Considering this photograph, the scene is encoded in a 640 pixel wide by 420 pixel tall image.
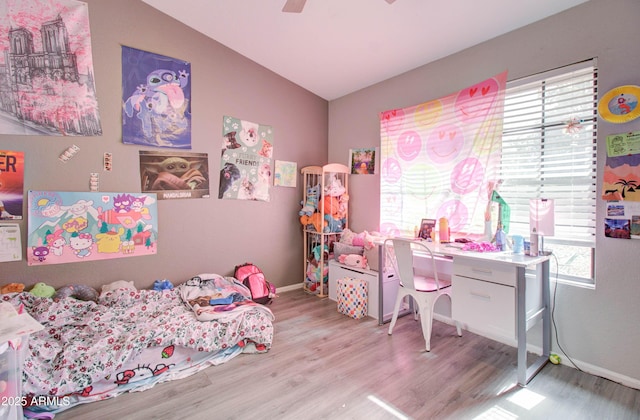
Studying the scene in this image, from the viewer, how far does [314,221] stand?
3684mm

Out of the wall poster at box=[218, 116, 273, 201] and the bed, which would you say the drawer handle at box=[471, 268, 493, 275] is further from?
the wall poster at box=[218, 116, 273, 201]

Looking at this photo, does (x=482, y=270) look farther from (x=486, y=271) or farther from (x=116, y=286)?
(x=116, y=286)

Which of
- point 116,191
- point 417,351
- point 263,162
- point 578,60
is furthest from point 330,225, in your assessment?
point 578,60

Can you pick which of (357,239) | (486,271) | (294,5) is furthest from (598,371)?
(294,5)

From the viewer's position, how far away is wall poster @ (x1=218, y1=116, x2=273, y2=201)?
3.30 m

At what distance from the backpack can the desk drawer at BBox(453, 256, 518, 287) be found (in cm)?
193

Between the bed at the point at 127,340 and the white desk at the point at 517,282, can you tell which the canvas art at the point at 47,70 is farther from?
the white desk at the point at 517,282

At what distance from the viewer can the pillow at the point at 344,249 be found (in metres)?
3.35

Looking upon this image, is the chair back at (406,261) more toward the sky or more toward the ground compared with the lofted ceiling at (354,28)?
more toward the ground

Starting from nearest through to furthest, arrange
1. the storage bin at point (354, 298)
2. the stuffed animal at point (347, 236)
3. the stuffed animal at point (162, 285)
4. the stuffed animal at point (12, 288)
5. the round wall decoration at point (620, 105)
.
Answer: the round wall decoration at point (620, 105), the stuffed animal at point (12, 288), the stuffed animal at point (162, 285), the storage bin at point (354, 298), the stuffed animal at point (347, 236)

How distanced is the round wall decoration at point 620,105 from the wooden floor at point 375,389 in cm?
170

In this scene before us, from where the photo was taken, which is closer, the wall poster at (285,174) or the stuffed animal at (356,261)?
the stuffed animal at (356,261)

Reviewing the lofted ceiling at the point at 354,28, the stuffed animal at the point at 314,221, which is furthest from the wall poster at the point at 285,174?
the lofted ceiling at the point at 354,28

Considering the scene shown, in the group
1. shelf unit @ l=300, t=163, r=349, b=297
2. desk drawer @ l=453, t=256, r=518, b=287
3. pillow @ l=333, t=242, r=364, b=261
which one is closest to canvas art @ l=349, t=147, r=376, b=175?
shelf unit @ l=300, t=163, r=349, b=297
